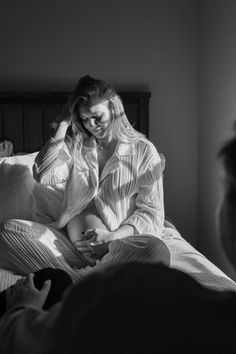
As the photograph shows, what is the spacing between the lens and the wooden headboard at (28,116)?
3316 mm

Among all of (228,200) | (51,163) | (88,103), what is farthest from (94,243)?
(228,200)

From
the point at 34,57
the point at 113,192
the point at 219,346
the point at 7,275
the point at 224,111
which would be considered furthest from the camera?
the point at 34,57

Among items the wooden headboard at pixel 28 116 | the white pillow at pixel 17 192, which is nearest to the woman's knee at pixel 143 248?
the white pillow at pixel 17 192

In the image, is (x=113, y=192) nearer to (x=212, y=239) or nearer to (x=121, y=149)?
(x=121, y=149)

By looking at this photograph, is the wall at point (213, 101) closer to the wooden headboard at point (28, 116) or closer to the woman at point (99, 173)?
the wooden headboard at point (28, 116)

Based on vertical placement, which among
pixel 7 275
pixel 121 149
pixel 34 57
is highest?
pixel 34 57

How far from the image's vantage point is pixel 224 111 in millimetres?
3170

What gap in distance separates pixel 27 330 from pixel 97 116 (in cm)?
178

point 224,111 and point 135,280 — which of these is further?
point 224,111

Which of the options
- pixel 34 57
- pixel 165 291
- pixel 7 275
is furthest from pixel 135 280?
pixel 34 57

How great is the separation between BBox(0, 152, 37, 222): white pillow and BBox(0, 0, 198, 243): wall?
781 millimetres

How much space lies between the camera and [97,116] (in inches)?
96.3

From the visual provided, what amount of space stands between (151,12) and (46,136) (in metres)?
0.99

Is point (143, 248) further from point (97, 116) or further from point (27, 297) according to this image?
point (27, 297)
